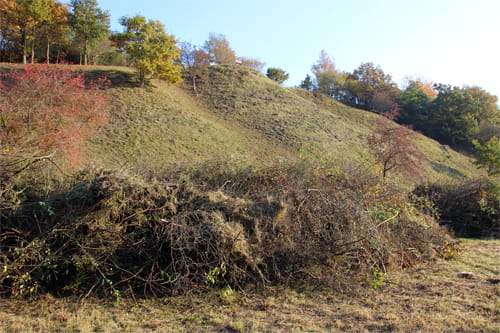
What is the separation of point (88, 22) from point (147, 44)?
856 centimetres

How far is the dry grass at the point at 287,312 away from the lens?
329 cm

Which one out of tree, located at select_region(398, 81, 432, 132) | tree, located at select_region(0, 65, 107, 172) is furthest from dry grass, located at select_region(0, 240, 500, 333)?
tree, located at select_region(398, 81, 432, 132)

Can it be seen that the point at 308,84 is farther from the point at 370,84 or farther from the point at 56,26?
the point at 56,26

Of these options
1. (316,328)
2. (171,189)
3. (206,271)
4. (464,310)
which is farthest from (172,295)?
(464,310)

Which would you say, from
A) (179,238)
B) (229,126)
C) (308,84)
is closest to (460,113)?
(308,84)

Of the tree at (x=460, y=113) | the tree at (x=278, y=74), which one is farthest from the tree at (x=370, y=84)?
the tree at (x=278, y=74)

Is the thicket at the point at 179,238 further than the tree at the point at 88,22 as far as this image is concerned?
No

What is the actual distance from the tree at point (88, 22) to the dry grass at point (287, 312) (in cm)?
3000

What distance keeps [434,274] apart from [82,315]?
5036mm

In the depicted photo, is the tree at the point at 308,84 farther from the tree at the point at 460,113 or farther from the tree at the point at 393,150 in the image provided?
the tree at the point at 393,150

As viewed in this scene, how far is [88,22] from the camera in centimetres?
2769

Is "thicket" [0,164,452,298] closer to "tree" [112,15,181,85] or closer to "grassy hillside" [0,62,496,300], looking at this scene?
"grassy hillside" [0,62,496,300]

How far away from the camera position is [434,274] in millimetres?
4953

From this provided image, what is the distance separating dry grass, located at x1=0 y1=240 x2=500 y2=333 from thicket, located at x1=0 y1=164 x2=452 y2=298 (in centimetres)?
24
